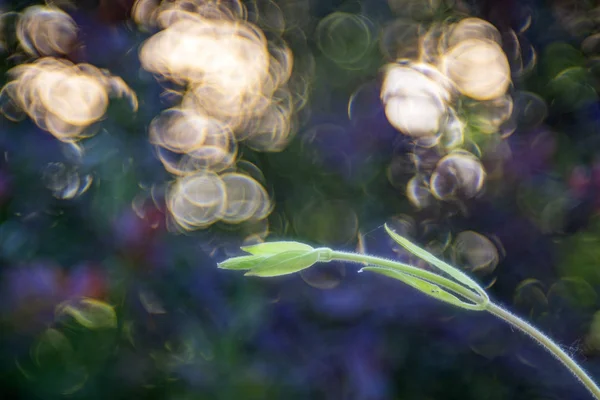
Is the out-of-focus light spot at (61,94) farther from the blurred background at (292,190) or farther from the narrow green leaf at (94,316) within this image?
the narrow green leaf at (94,316)

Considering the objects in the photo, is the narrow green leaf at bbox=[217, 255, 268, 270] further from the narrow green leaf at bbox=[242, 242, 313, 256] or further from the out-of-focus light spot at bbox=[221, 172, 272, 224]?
the out-of-focus light spot at bbox=[221, 172, 272, 224]

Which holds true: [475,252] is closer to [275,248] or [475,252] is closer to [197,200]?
[197,200]

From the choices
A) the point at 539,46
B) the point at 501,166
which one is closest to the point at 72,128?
the point at 501,166

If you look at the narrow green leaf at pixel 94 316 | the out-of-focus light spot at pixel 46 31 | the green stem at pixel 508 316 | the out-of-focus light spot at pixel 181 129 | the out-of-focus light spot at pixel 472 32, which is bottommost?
the narrow green leaf at pixel 94 316

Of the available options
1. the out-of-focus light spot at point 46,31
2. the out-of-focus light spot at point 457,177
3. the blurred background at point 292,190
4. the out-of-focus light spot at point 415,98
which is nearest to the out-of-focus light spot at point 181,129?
the blurred background at point 292,190

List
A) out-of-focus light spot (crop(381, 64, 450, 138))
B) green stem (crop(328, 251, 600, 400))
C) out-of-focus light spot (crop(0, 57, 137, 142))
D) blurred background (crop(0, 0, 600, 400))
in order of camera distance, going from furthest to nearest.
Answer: out-of-focus light spot (crop(381, 64, 450, 138)) < out-of-focus light spot (crop(0, 57, 137, 142)) < blurred background (crop(0, 0, 600, 400)) < green stem (crop(328, 251, 600, 400))

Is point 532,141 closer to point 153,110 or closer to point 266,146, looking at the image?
point 266,146

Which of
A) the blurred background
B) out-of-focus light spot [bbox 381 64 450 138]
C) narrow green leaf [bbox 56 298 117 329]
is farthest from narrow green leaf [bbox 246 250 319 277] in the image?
out-of-focus light spot [bbox 381 64 450 138]
